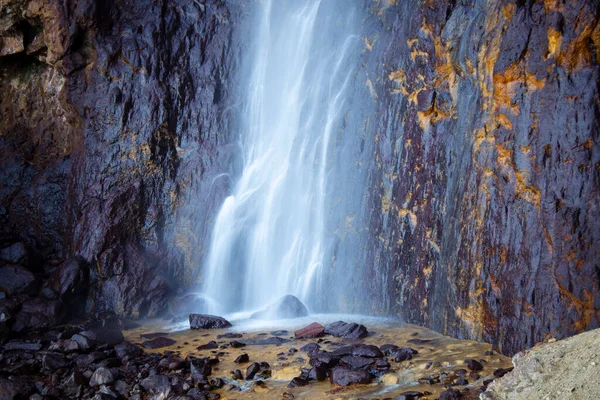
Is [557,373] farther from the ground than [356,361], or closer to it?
farther from the ground

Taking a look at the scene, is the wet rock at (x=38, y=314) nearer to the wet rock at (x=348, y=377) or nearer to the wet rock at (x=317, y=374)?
the wet rock at (x=317, y=374)

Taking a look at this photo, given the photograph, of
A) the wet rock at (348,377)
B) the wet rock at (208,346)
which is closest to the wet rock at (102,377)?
the wet rock at (208,346)

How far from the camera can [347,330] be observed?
10.0m

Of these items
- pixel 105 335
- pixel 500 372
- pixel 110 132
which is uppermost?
pixel 110 132

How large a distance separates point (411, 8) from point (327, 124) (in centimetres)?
380

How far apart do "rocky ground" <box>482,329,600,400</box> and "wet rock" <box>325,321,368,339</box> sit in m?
4.64

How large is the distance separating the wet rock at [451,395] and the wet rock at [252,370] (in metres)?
3.05

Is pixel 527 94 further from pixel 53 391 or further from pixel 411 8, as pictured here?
pixel 53 391

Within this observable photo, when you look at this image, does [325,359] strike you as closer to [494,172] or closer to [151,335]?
[494,172]

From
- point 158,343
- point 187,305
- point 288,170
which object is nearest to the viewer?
point 158,343

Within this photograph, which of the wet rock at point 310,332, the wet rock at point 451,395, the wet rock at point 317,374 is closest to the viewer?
the wet rock at point 451,395

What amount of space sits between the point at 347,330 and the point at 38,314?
7440 mm

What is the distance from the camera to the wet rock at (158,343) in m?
10.6

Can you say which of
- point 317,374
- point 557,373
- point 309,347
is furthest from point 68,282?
point 557,373
